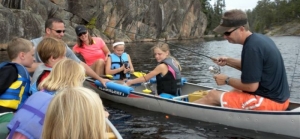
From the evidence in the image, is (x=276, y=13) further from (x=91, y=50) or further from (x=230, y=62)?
(x=230, y=62)

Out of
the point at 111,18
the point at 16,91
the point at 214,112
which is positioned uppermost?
the point at 111,18

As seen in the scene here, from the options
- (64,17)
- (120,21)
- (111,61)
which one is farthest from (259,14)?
(111,61)

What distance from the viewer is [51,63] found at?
176 inches

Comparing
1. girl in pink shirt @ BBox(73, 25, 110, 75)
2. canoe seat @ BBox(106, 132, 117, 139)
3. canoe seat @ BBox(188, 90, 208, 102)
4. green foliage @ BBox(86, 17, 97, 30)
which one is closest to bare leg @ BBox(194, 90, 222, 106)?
canoe seat @ BBox(188, 90, 208, 102)

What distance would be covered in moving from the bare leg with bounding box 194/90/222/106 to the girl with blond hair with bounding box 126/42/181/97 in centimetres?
109

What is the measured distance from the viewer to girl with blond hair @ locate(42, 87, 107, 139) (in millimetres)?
2072

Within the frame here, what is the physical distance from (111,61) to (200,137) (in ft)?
13.1

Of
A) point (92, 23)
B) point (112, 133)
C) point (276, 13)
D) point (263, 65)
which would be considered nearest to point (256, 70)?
point (263, 65)

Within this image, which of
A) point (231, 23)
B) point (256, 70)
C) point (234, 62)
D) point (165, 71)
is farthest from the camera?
point (165, 71)

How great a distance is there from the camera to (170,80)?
7898mm

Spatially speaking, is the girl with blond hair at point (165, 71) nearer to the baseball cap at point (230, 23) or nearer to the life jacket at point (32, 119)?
the baseball cap at point (230, 23)

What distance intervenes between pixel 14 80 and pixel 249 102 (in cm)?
396

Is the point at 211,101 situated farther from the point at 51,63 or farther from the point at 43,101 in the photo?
the point at 43,101

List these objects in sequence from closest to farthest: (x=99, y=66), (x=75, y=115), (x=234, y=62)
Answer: (x=75, y=115)
(x=234, y=62)
(x=99, y=66)
